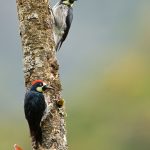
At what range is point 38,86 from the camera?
1086cm

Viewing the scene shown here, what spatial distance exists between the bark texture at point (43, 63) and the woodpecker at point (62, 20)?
200 centimetres

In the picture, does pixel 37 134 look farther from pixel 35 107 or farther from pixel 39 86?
pixel 39 86

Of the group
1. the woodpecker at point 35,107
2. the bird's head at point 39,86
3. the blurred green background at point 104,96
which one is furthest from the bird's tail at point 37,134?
the blurred green background at point 104,96

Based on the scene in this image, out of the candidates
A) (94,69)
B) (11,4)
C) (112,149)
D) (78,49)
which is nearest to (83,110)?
(112,149)

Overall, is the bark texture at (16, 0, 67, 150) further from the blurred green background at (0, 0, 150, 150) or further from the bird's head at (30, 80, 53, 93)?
the blurred green background at (0, 0, 150, 150)

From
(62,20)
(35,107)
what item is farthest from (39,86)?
(62,20)

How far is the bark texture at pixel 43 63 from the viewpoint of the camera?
35.9ft

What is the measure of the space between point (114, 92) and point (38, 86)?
39.5 metres

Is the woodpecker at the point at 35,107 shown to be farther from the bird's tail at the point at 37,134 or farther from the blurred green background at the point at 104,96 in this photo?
the blurred green background at the point at 104,96

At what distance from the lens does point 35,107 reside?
11.1 metres

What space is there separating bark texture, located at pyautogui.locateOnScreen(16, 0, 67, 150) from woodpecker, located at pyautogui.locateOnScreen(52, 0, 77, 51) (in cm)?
200

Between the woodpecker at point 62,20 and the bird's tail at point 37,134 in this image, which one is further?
the woodpecker at point 62,20

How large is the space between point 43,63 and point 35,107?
17.6 inches

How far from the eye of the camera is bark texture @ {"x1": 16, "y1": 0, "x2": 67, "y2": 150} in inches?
431
